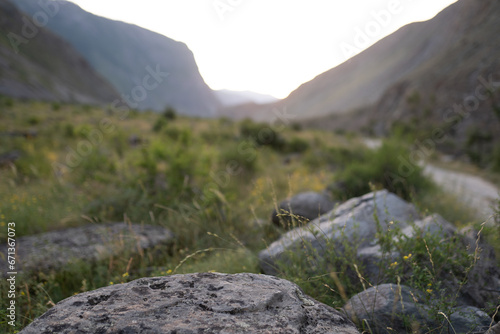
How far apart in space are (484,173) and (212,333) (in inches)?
550

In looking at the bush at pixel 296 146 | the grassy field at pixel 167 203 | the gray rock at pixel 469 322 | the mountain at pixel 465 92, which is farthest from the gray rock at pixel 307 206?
the mountain at pixel 465 92

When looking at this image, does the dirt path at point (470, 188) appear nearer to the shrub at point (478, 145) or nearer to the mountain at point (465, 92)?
the shrub at point (478, 145)

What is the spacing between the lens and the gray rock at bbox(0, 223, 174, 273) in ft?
9.50

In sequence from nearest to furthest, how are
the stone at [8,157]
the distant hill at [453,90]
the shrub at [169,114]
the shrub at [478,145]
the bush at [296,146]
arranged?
the stone at [8,157] → the bush at [296,146] → the shrub at [478,145] → the distant hill at [453,90] → the shrub at [169,114]

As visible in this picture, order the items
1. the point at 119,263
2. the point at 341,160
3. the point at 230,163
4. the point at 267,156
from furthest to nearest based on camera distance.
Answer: the point at 341,160 < the point at 267,156 < the point at 230,163 < the point at 119,263

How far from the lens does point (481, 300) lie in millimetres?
1979

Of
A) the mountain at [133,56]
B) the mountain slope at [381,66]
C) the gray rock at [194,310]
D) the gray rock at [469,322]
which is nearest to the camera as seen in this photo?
the gray rock at [194,310]

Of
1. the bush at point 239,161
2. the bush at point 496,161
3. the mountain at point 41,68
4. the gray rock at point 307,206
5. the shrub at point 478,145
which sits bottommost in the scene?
the shrub at point 478,145

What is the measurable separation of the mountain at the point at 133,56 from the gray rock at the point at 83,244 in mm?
115771

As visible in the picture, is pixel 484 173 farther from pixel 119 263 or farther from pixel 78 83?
pixel 78 83

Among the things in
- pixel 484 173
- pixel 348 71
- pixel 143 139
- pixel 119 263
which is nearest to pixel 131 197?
pixel 119 263

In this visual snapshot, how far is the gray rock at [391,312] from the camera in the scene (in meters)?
1.68

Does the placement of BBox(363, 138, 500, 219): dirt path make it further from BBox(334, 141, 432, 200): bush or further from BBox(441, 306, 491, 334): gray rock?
BBox(441, 306, 491, 334): gray rock

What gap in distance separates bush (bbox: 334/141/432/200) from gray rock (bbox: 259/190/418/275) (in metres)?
1.99
